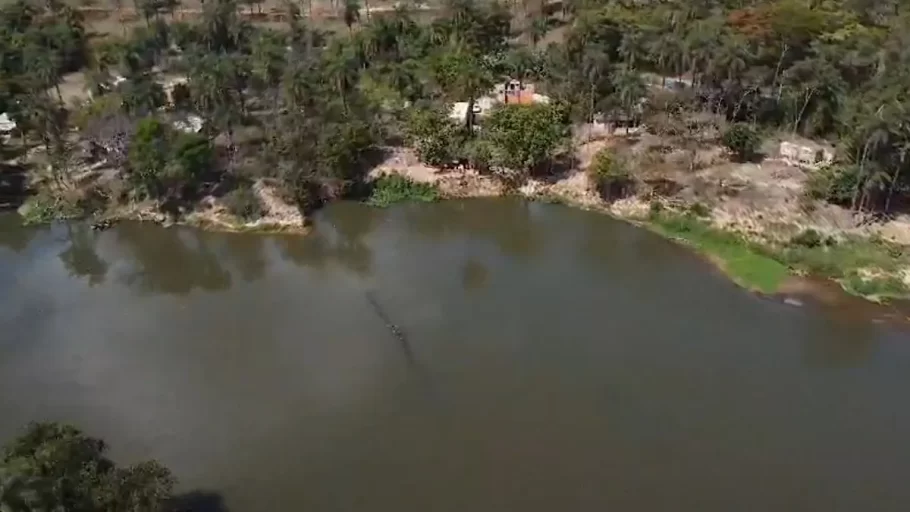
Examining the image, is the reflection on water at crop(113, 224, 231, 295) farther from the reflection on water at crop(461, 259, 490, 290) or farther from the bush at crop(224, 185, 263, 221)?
the reflection on water at crop(461, 259, 490, 290)

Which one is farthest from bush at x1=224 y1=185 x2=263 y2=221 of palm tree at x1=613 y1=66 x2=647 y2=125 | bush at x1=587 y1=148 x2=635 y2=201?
palm tree at x1=613 y1=66 x2=647 y2=125

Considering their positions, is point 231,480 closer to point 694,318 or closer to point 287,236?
point 287,236

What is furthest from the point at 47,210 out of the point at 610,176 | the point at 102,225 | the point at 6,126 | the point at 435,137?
the point at 610,176

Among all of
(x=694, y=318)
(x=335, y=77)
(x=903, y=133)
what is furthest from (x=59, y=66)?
(x=903, y=133)

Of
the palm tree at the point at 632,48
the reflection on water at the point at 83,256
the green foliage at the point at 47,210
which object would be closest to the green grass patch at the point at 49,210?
the green foliage at the point at 47,210

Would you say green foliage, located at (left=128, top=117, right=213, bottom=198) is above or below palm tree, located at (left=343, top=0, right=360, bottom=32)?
below
